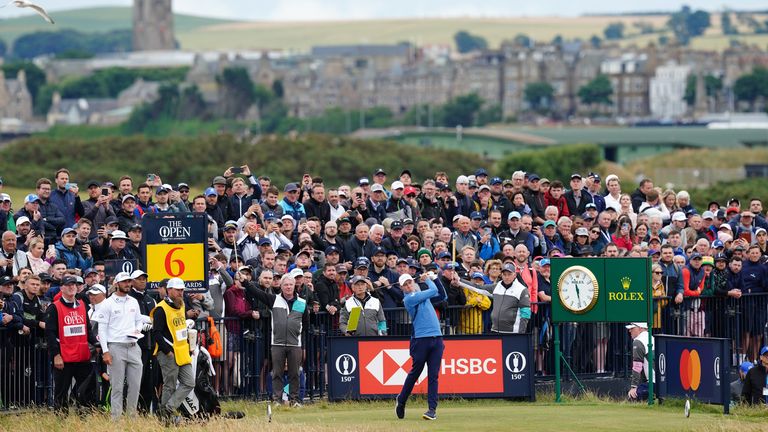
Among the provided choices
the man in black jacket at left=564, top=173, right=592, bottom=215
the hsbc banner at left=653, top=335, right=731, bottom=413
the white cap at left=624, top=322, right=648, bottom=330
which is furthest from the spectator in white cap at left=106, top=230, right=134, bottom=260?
the man in black jacket at left=564, top=173, right=592, bottom=215

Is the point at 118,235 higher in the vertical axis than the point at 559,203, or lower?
lower

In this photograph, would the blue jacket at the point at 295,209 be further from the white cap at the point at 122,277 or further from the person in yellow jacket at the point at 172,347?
the white cap at the point at 122,277

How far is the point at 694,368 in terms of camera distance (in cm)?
2189

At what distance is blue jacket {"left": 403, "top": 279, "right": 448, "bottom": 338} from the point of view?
65.8ft

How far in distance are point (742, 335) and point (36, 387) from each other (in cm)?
1081

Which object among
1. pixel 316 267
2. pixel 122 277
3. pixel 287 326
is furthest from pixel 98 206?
pixel 122 277

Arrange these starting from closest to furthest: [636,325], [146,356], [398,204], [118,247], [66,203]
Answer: [146,356] < [118,247] < [636,325] < [66,203] < [398,204]

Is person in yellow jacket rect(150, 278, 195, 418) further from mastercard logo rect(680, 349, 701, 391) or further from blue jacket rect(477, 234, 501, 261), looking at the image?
blue jacket rect(477, 234, 501, 261)

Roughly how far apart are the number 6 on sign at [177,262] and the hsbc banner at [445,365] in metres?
2.68

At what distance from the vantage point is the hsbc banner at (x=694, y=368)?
842 inches

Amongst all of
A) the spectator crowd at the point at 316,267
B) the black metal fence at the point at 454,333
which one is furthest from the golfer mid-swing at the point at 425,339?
the black metal fence at the point at 454,333

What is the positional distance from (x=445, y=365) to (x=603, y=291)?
2.28m

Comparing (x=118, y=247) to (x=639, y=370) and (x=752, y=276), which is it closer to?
(x=639, y=370)

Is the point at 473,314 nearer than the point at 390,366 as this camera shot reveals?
No
